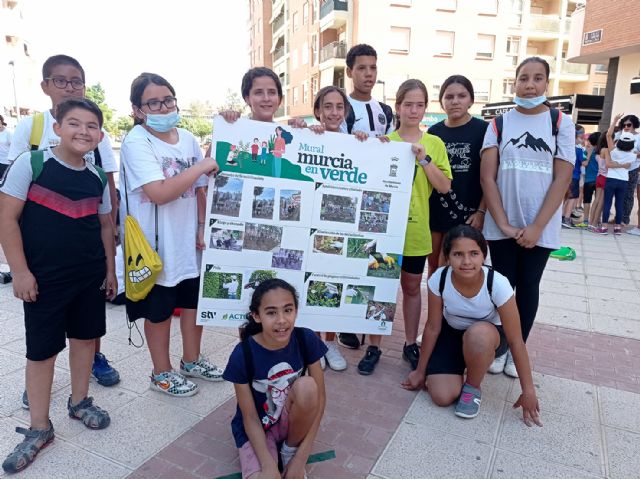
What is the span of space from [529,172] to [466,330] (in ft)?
3.86

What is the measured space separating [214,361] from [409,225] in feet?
6.21

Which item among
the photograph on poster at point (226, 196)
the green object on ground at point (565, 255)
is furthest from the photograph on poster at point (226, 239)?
the green object on ground at point (565, 255)

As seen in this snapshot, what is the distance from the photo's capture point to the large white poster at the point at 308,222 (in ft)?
9.87

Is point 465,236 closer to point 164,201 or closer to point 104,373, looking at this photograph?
point 164,201

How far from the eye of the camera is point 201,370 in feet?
10.8

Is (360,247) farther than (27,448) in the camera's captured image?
Yes

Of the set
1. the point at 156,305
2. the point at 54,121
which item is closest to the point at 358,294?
the point at 156,305

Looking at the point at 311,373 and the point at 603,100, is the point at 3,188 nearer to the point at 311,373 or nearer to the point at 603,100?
the point at 311,373

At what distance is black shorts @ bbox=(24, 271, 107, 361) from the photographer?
7.93 feet

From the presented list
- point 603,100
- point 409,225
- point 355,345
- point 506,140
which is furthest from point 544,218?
point 603,100

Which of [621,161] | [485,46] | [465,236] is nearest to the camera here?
[465,236]

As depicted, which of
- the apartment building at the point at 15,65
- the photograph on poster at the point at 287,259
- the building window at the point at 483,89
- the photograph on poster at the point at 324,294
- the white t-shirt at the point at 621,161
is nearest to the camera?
the photograph on poster at the point at 287,259

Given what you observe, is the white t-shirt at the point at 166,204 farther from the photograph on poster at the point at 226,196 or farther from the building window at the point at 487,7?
the building window at the point at 487,7

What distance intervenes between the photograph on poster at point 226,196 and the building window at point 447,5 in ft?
88.3
